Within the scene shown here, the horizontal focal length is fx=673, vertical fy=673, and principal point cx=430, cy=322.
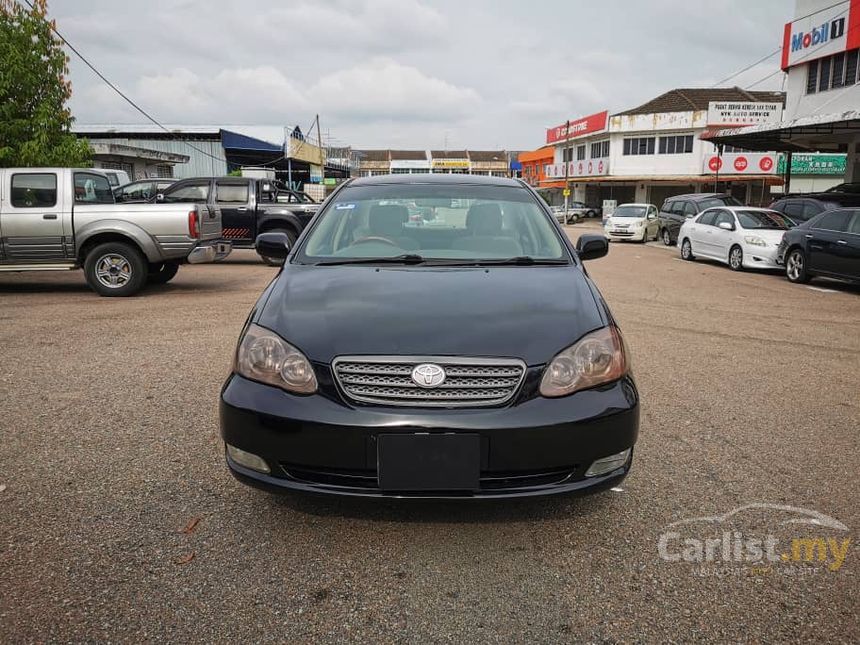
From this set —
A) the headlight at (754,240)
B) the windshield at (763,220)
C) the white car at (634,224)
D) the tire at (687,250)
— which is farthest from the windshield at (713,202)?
the headlight at (754,240)

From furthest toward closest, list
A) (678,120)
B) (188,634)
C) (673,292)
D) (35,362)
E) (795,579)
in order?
(678,120)
(673,292)
(35,362)
(795,579)
(188,634)

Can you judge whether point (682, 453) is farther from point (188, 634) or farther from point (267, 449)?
point (188, 634)

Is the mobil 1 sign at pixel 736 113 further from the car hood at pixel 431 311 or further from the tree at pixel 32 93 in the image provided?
the car hood at pixel 431 311

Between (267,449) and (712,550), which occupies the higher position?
(267,449)

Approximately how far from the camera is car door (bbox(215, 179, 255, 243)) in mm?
14227

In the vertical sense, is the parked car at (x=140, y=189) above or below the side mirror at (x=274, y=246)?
above

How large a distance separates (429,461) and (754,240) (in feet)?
45.4

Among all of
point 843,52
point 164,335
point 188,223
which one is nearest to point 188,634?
point 164,335

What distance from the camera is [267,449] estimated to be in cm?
254

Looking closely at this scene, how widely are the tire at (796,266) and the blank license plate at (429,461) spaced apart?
462 inches

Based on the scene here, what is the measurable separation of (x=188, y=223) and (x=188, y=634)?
7.65 metres

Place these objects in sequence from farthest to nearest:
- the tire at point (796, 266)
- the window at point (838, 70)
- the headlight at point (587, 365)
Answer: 1. the window at point (838, 70)
2. the tire at point (796, 266)
3. the headlight at point (587, 365)

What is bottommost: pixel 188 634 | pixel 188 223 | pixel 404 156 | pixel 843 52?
pixel 188 634

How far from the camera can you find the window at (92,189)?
9.33 metres
